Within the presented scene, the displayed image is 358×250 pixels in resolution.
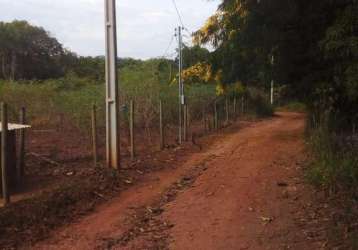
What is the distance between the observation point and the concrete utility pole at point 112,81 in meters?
11.1

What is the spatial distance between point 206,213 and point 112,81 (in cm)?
448

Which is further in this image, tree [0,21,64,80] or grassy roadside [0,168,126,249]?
tree [0,21,64,80]

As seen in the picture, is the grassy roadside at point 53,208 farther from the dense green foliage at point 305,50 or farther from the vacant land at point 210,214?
the dense green foliage at point 305,50

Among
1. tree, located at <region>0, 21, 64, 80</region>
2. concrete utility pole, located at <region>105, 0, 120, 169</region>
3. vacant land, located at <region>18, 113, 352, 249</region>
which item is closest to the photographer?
vacant land, located at <region>18, 113, 352, 249</region>

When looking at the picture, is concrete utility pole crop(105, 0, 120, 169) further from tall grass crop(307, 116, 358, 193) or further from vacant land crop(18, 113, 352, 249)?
tall grass crop(307, 116, 358, 193)

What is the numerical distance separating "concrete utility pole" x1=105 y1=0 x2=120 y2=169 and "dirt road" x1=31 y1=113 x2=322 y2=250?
97 cm

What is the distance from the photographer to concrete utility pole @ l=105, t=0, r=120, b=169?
36.5 feet

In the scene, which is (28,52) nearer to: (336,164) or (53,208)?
(53,208)

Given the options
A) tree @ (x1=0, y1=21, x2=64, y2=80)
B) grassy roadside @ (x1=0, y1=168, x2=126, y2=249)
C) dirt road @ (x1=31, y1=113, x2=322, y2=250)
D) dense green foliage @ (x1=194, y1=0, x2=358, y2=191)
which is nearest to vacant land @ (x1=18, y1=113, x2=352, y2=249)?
dirt road @ (x1=31, y1=113, x2=322, y2=250)

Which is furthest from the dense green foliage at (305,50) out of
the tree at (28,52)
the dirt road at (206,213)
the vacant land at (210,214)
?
the tree at (28,52)

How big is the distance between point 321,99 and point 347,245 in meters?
9.79

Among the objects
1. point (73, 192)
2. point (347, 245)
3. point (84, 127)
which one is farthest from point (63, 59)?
point (347, 245)

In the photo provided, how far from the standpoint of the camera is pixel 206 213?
25.3ft

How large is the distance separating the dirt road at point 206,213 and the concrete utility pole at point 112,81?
97 centimetres
